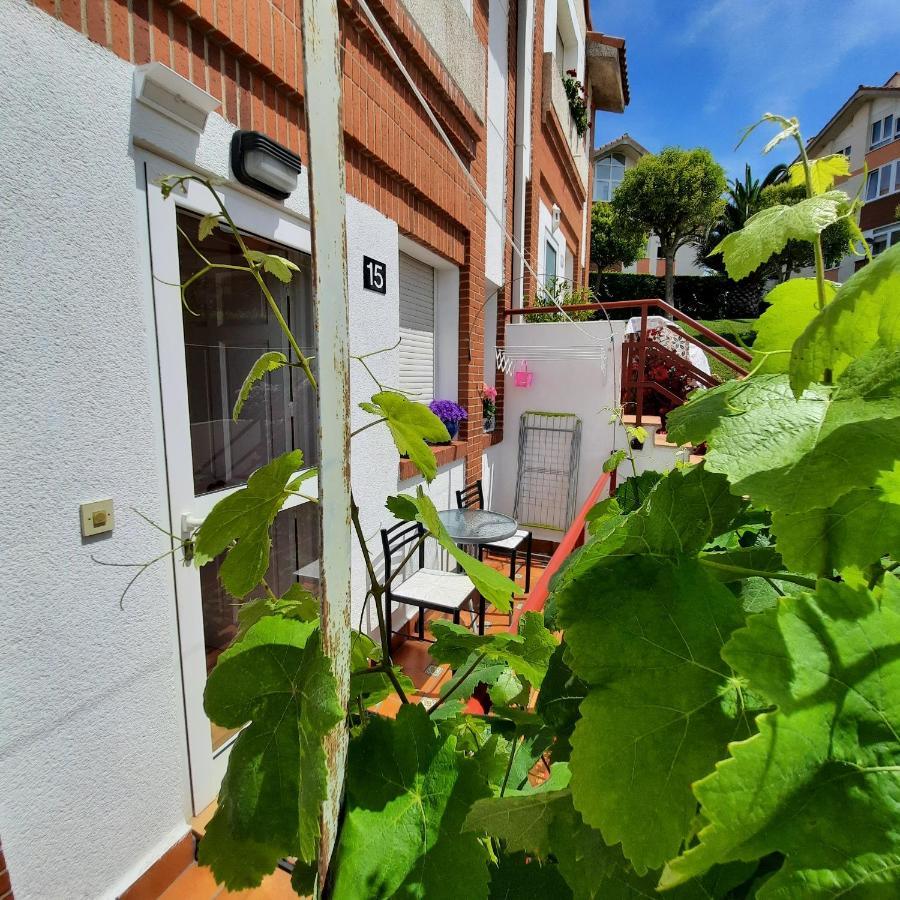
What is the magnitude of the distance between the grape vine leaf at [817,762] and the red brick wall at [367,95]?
0.96 metres

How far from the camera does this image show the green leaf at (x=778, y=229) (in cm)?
47

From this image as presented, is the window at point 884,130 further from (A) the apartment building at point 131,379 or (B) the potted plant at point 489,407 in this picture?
(A) the apartment building at point 131,379

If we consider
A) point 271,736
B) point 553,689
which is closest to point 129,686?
point 271,736

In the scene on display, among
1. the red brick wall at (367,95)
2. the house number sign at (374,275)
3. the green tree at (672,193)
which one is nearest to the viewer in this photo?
the red brick wall at (367,95)

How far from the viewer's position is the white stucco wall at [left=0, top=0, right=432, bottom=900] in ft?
5.23

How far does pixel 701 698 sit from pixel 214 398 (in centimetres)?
256

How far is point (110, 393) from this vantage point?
1867 mm

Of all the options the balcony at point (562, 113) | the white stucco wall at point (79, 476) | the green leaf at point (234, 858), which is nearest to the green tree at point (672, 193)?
the balcony at point (562, 113)

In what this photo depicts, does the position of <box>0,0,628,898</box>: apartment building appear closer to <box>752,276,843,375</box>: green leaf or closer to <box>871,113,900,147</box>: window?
<box>752,276,843,375</box>: green leaf

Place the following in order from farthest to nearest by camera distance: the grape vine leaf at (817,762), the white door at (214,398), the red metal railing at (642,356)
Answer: the red metal railing at (642,356) → the white door at (214,398) → the grape vine leaf at (817,762)

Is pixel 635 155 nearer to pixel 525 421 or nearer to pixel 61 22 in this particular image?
pixel 525 421

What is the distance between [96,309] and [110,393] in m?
0.29

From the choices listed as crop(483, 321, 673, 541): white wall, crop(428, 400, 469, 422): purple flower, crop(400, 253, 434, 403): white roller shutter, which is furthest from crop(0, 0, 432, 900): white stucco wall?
crop(483, 321, 673, 541): white wall

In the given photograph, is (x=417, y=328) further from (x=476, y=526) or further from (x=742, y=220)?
(x=742, y=220)
